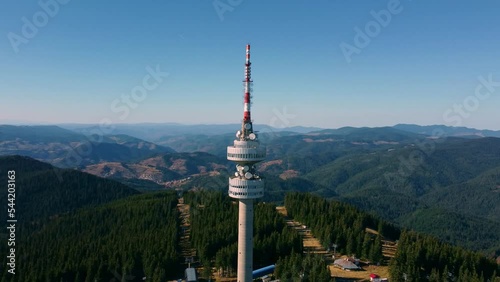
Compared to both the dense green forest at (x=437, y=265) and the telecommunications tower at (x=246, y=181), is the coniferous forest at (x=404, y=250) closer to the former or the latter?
the dense green forest at (x=437, y=265)

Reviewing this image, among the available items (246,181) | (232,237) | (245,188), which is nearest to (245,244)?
(245,188)

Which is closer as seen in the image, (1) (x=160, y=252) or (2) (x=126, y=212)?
(1) (x=160, y=252)

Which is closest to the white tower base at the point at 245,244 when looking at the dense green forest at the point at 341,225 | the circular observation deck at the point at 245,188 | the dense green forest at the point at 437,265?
the circular observation deck at the point at 245,188

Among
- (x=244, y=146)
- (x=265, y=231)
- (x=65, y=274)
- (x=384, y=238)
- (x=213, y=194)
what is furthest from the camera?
(x=213, y=194)

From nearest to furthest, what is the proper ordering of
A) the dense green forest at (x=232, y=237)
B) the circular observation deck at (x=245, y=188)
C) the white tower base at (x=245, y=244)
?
the white tower base at (x=245, y=244)
the circular observation deck at (x=245, y=188)
the dense green forest at (x=232, y=237)

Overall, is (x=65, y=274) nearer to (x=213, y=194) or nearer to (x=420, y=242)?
(x=213, y=194)

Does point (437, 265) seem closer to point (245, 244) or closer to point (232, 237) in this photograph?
point (245, 244)

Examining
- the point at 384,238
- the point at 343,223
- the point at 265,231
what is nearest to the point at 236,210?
the point at 265,231
